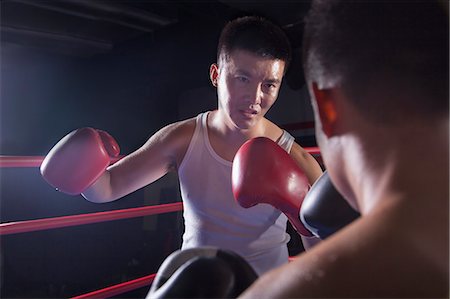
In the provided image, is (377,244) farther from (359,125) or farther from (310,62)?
(310,62)

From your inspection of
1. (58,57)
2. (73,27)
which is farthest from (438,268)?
(58,57)

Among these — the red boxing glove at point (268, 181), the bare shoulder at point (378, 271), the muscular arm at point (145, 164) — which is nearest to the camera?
the bare shoulder at point (378, 271)

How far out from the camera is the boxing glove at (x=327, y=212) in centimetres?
71

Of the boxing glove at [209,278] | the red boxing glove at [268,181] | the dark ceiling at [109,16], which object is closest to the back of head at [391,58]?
the boxing glove at [209,278]

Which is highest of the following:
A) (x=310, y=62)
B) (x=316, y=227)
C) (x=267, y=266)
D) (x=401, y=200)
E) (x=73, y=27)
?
(x=73, y=27)

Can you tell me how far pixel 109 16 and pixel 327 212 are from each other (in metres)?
3.18

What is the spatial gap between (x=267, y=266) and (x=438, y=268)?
78 centimetres

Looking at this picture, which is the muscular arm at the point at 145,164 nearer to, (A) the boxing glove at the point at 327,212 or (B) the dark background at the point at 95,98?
(A) the boxing glove at the point at 327,212

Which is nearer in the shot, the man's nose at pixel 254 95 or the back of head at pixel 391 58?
the back of head at pixel 391 58

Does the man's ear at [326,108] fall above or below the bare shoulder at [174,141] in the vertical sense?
above

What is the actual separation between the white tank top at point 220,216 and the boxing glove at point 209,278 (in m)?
0.61

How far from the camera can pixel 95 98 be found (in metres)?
4.92

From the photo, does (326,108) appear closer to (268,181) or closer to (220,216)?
(268,181)

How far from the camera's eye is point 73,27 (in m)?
3.61
